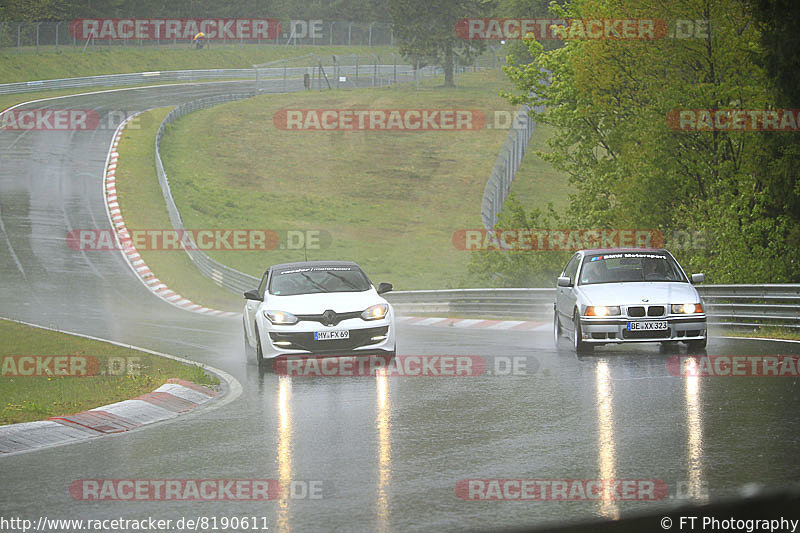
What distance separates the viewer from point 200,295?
39.1 meters

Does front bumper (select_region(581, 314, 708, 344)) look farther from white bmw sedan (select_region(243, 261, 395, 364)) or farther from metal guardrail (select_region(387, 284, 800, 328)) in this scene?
metal guardrail (select_region(387, 284, 800, 328))

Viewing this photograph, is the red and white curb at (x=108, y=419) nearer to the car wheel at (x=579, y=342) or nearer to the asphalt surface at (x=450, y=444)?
the asphalt surface at (x=450, y=444)

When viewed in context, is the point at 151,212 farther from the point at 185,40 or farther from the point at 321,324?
the point at 185,40

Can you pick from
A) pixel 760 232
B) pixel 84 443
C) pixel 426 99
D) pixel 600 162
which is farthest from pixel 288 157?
pixel 84 443

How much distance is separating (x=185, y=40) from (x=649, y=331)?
95.5 metres

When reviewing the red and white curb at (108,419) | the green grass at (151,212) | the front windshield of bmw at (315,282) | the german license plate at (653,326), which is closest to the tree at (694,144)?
the german license plate at (653,326)

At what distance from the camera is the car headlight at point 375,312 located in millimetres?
15078

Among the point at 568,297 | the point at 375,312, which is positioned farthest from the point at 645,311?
the point at 375,312

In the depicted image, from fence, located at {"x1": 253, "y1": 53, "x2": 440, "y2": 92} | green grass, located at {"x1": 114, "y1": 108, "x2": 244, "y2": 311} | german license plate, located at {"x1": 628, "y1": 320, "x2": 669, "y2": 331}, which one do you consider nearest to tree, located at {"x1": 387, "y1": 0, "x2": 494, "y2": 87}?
fence, located at {"x1": 253, "y1": 53, "x2": 440, "y2": 92}

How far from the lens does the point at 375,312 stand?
15.2m

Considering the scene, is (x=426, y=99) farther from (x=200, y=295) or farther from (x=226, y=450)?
(x=226, y=450)

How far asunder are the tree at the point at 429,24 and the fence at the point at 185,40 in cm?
245

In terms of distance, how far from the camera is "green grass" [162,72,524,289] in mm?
51719

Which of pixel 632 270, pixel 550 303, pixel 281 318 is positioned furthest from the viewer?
pixel 550 303
